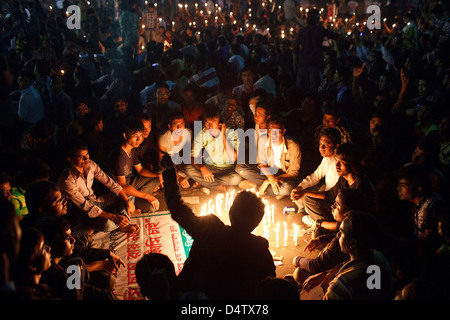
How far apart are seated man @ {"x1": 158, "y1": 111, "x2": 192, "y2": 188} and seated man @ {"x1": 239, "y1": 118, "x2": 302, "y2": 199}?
39.1 inches

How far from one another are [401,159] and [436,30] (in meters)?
Result: 6.21

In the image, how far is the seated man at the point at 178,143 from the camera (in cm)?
547

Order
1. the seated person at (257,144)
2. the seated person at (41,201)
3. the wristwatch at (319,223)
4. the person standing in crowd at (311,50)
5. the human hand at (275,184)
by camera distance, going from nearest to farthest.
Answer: the seated person at (41,201), the wristwatch at (319,223), the human hand at (275,184), the seated person at (257,144), the person standing in crowd at (311,50)

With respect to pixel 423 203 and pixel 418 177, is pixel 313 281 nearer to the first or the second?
pixel 423 203

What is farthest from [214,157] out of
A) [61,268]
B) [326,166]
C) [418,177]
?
[61,268]

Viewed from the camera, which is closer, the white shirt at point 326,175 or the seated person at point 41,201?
the seated person at point 41,201

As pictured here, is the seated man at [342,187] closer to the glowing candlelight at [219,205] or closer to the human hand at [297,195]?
the human hand at [297,195]

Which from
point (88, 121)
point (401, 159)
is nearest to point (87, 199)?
point (88, 121)

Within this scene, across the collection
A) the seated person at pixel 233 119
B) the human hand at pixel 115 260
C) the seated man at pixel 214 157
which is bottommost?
the human hand at pixel 115 260

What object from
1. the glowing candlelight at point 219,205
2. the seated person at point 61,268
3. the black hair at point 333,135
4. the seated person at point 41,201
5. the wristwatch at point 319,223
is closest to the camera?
the seated person at point 61,268

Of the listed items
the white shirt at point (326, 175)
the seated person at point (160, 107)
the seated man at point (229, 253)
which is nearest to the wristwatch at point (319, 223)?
the white shirt at point (326, 175)

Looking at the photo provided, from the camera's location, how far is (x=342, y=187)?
4.13 metres
